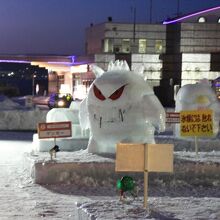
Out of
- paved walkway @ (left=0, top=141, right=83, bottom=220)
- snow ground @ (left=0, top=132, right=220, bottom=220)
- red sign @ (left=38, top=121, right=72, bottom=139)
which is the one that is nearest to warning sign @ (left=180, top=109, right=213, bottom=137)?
snow ground @ (left=0, top=132, right=220, bottom=220)

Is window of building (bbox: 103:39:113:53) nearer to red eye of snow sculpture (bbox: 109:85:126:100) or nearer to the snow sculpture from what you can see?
the snow sculpture

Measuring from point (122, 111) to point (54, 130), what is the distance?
1814mm

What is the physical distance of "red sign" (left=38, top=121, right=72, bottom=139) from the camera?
1459cm

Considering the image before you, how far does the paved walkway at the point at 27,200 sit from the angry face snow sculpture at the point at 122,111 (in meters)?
2.31

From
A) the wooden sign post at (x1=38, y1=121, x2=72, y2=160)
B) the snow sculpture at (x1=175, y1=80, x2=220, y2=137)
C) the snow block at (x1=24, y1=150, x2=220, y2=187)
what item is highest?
the snow sculpture at (x1=175, y1=80, x2=220, y2=137)

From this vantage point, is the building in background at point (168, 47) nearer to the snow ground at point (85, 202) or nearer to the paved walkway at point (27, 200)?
the snow ground at point (85, 202)

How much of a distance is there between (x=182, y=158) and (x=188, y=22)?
177 ft

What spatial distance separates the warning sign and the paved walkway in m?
4.04

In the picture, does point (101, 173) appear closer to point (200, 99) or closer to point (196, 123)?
point (196, 123)

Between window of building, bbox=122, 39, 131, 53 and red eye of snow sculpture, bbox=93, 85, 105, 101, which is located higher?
window of building, bbox=122, 39, 131, 53

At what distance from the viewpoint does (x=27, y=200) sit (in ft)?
38.7

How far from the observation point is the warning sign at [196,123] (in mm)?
15102

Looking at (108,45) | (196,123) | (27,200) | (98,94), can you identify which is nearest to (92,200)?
(27,200)

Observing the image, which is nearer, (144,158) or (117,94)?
(144,158)
